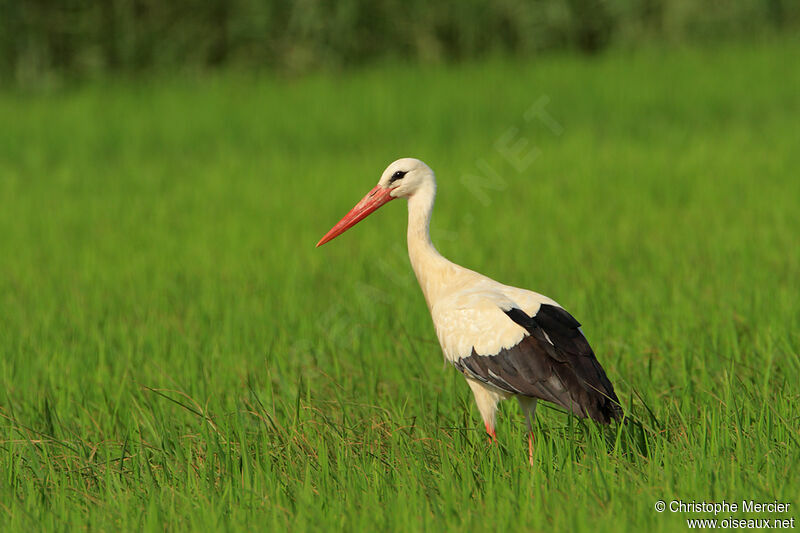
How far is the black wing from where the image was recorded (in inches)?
146

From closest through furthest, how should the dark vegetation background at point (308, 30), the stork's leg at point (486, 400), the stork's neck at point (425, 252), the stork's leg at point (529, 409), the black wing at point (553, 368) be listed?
the black wing at point (553, 368)
the stork's leg at point (529, 409)
the stork's leg at point (486, 400)
the stork's neck at point (425, 252)
the dark vegetation background at point (308, 30)

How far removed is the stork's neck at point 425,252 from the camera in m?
4.45

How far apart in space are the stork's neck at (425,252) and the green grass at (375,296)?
0.39 meters

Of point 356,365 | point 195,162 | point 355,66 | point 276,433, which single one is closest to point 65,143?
point 195,162

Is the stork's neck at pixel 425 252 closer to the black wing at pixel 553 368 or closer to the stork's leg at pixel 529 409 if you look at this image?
the black wing at pixel 553 368

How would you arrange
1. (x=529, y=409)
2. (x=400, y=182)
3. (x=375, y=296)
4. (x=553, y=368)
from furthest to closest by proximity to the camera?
(x=375, y=296) → (x=400, y=182) → (x=529, y=409) → (x=553, y=368)

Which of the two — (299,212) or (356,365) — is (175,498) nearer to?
(356,365)

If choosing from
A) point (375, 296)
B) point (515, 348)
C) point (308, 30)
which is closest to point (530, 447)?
point (515, 348)

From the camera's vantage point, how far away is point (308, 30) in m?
17.0

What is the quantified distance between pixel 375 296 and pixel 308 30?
36.7 ft

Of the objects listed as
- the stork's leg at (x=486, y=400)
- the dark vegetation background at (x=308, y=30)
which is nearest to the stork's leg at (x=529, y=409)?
the stork's leg at (x=486, y=400)

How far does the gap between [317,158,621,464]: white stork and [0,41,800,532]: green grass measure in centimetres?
18

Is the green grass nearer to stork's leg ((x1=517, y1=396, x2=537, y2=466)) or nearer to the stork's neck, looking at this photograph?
stork's leg ((x1=517, y1=396, x2=537, y2=466))

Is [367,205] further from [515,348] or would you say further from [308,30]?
[308,30]
